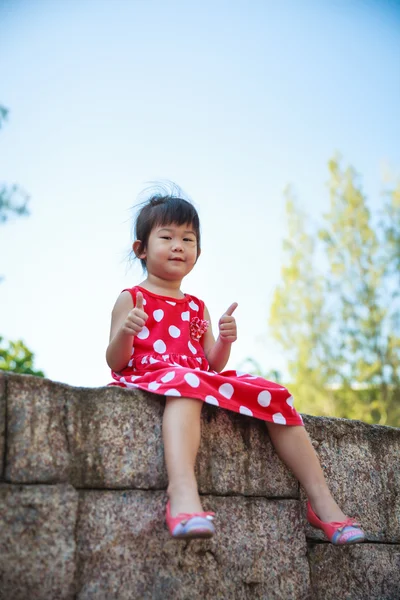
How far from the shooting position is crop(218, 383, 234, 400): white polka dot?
2303mm

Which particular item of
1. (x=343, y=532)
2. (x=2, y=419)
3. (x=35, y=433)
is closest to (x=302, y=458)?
(x=343, y=532)

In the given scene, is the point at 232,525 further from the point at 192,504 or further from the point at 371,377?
the point at 371,377

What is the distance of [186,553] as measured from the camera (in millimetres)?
2164

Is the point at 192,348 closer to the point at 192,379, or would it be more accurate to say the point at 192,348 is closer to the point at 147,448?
the point at 192,379

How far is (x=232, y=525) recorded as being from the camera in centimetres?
230

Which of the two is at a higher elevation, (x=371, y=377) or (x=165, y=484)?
(x=371, y=377)

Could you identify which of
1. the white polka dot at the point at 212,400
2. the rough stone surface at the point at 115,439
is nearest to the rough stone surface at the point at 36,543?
the rough stone surface at the point at 115,439

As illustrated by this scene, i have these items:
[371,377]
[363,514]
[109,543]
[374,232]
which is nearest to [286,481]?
[363,514]

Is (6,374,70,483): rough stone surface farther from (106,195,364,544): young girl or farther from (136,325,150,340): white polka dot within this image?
(136,325,150,340): white polka dot

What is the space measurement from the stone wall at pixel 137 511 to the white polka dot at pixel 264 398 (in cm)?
13

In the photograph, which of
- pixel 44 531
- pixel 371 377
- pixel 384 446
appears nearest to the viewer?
pixel 44 531

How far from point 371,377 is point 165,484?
43.9 feet

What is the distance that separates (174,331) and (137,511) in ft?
2.75

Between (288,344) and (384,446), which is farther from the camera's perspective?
(288,344)
